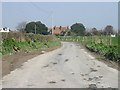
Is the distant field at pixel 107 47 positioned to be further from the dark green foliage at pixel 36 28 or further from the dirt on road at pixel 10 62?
the dark green foliage at pixel 36 28

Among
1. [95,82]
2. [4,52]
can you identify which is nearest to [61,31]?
[4,52]

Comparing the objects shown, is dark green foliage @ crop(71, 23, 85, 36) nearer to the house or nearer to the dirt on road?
the house

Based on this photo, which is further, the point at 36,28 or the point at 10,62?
the point at 36,28

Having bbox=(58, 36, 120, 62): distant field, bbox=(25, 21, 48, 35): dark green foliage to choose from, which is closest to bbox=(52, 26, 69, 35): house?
bbox=(25, 21, 48, 35): dark green foliage

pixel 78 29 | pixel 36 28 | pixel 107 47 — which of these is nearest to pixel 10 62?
pixel 107 47

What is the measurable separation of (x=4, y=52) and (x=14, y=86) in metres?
20.0

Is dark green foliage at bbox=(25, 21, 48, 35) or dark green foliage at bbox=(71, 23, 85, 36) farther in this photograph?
dark green foliage at bbox=(71, 23, 85, 36)

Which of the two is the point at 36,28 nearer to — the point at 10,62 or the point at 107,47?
the point at 107,47

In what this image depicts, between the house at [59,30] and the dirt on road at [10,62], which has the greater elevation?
the house at [59,30]

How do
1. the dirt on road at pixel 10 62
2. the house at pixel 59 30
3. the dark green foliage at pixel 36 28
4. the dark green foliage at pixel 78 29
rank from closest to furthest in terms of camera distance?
the dirt on road at pixel 10 62, the dark green foliage at pixel 36 28, the dark green foliage at pixel 78 29, the house at pixel 59 30

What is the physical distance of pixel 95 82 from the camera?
1480cm

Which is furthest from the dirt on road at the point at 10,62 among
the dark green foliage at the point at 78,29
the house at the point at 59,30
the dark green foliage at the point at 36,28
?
the house at the point at 59,30

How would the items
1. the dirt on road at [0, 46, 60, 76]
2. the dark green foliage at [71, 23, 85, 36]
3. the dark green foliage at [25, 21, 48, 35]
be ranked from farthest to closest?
the dark green foliage at [71, 23, 85, 36] < the dark green foliage at [25, 21, 48, 35] < the dirt on road at [0, 46, 60, 76]

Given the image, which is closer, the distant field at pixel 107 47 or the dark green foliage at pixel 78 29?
the distant field at pixel 107 47
